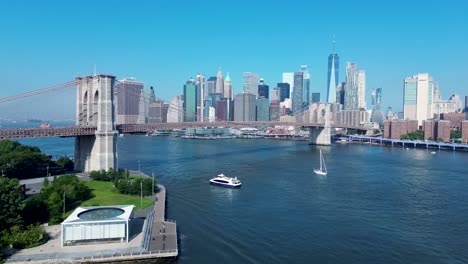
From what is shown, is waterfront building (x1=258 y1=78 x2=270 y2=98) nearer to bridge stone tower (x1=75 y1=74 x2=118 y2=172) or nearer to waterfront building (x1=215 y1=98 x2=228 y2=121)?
waterfront building (x1=215 y1=98 x2=228 y2=121)

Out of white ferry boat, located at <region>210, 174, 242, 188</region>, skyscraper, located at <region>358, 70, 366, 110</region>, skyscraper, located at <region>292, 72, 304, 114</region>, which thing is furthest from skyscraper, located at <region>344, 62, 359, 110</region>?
white ferry boat, located at <region>210, 174, 242, 188</region>

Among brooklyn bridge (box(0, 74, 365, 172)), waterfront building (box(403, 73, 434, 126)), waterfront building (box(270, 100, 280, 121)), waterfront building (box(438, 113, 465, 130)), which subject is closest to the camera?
brooklyn bridge (box(0, 74, 365, 172))

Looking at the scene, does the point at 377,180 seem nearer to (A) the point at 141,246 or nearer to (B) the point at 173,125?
(B) the point at 173,125

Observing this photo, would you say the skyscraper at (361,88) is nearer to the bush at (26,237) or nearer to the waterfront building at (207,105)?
the waterfront building at (207,105)

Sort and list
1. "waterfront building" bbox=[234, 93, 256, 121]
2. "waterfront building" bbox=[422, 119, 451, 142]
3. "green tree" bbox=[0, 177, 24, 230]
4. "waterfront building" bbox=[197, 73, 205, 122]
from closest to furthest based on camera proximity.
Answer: "green tree" bbox=[0, 177, 24, 230]
"waterfront building" bbox=[422, 119, 451, 142]
"waterfront building" bbox=[234, 93, 256, 121]
"waterfront building" bbox=[197, 73, 205, 122]

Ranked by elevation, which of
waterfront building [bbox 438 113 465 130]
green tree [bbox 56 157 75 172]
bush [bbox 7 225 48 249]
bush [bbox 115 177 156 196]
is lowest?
bush [bbox 7 225 48 249]
